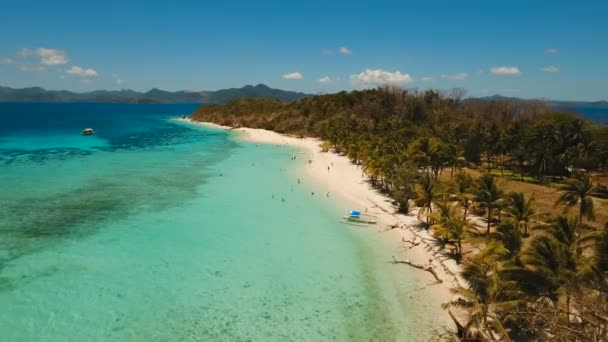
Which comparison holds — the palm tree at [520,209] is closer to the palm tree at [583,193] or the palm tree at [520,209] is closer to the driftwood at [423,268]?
the palm tree at [583,193]

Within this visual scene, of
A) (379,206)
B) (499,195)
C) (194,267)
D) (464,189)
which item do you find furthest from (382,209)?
(194,267)

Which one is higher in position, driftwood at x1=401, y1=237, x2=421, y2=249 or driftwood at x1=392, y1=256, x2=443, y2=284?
driftwood at x1=401, y1=237, x2=421, y2=249

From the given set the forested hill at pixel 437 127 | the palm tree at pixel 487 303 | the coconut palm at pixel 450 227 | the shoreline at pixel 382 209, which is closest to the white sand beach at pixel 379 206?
the shoreline at pixel 382 209

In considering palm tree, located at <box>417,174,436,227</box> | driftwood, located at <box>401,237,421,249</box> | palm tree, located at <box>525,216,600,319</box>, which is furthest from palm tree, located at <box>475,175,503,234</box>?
palm tree, located at <box>525,216,600,319</box>

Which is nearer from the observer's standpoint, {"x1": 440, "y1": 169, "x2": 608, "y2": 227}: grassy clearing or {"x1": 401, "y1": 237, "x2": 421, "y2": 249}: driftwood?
{"x1": 401, "y1": 237, "x2": 421, "y2": 249}: driftwood

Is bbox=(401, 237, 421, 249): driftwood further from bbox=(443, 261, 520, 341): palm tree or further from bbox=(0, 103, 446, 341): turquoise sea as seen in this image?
bbox=(443, 261, 520, 341): palm tree

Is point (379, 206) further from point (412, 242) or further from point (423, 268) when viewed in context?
point (423, 268)
